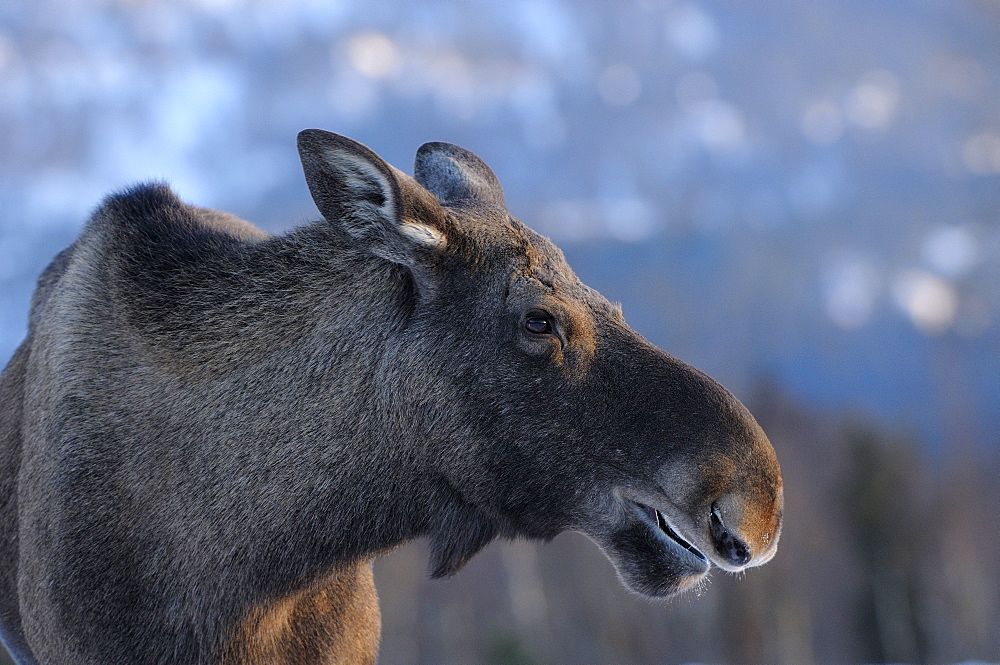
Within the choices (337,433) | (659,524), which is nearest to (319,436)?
(337,433)

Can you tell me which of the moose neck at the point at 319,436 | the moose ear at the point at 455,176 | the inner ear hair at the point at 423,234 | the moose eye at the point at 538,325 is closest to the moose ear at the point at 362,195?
the inner ear hair at the point at 423,234

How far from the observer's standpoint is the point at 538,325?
3295mm

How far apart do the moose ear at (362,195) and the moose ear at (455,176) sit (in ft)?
1.89

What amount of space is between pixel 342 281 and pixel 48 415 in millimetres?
1477

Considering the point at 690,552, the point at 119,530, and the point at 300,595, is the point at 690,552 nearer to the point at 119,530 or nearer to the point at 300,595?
the point at 300,595

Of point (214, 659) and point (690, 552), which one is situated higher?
point (690, 552)

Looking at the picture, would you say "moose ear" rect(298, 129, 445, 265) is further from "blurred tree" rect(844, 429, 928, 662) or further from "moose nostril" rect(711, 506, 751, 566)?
"blurred tree" rect(844, 429, 928, 662)

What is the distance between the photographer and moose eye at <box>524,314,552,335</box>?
329cm

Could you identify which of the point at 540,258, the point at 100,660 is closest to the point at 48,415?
the point at 100,660

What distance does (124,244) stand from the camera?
3.98 meters

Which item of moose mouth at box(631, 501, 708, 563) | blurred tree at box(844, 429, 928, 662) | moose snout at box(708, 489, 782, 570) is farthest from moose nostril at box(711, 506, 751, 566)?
blurred tree at box(844, 429, 928, 662)

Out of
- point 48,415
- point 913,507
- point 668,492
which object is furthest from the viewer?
A: point 913,507

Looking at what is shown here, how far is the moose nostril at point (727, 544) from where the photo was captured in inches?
113

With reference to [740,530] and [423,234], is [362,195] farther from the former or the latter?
[740,530]
